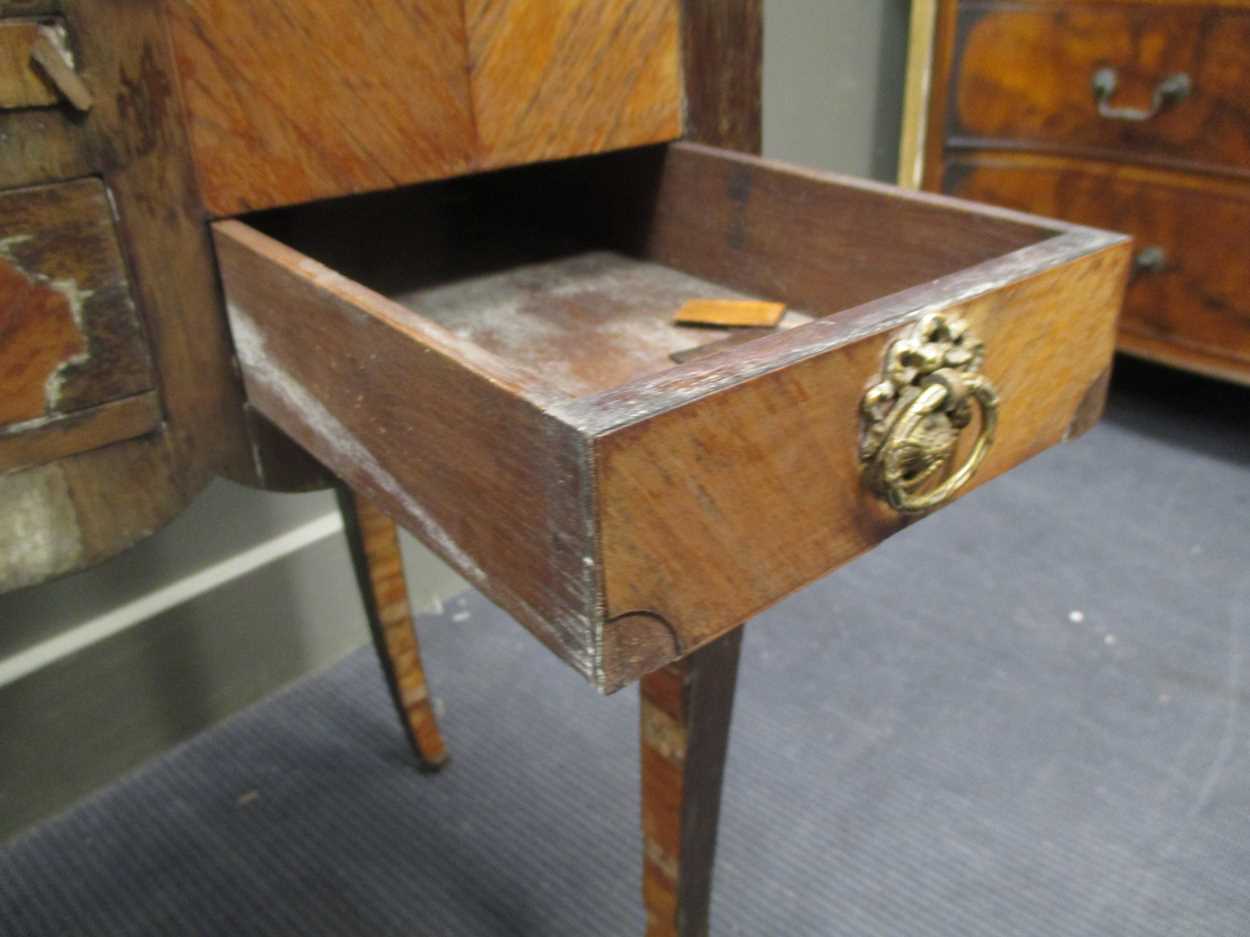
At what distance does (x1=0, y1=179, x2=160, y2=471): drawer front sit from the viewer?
0.49m

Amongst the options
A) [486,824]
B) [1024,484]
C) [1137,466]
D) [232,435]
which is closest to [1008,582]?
[1024,484]

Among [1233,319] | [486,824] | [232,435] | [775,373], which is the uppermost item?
[775,373]

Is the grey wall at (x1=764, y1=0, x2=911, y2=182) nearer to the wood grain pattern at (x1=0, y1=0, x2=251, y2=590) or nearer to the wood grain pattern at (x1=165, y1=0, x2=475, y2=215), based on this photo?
the wood grain pattern at (x1=165, y1=0, x2=475, y2=215)

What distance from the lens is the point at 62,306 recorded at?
506 mm

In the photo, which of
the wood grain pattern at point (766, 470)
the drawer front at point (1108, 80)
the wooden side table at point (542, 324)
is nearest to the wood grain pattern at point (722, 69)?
the wooden side table at point (542, 324)

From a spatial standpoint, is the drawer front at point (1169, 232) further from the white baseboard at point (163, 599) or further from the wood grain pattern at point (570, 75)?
the white baseboard at point (163, 599)

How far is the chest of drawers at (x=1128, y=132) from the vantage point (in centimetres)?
127

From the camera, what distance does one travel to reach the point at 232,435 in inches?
23.5

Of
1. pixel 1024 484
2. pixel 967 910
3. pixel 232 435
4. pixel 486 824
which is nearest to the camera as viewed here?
pixel 232 435

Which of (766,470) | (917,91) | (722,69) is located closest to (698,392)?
(766,470)

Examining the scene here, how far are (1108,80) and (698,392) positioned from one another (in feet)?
4.07

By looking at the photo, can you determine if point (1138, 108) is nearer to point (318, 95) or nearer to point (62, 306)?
point (318, 95)

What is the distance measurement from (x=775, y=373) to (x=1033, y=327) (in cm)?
17

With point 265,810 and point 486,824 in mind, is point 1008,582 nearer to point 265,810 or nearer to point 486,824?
point 486,824
